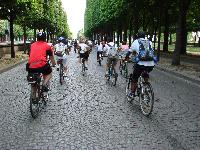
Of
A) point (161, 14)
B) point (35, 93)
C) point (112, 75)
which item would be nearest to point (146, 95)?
point (35, 93)

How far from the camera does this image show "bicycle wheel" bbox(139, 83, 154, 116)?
970 centimetres

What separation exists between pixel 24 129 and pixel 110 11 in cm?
5973

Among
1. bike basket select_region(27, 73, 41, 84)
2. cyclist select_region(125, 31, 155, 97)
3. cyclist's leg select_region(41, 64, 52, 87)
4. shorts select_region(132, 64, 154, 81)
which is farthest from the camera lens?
shorts select_region(132, 64, 154, 81)

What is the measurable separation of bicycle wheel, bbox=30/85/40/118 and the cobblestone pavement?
0.53ft

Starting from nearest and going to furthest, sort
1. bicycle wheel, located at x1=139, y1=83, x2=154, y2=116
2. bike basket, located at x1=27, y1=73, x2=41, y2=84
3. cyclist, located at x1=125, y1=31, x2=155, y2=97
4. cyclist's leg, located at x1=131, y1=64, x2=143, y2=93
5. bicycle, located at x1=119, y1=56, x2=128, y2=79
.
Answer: bike basket, located at x1=27, y1=73, x2=41, y2=84 → bicycle wheel, located at x1=139, y1=83, x2=154, y2=116 → cyclist, located at x1=125, y1=31, x2=155, y2=97 → cyclist's leg, located at x1=131, y1=64, x2=143, y2=93 → bicycle, located at x1=119, y1=56, x2=128, y2=79

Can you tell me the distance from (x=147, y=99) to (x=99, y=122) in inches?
59.1

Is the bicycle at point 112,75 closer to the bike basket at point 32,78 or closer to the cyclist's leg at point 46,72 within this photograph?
the cyclist's leg at point 46,72

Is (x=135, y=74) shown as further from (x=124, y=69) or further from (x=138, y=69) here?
(x=124, y=69)

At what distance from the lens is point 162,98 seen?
42.4 ft

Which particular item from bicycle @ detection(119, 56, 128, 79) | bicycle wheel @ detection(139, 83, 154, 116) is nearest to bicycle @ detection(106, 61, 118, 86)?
bicycle @ detection(119, 56, 128, 79)

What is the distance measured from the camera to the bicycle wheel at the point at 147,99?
970 cm

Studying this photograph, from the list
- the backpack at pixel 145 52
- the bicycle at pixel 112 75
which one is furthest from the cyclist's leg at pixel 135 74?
the bicycle at pixel 112 75

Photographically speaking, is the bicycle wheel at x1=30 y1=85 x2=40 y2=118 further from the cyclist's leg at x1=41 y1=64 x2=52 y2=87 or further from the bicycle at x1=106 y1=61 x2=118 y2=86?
the bicycle at x1=106 y1=61 x2=118 y2=86

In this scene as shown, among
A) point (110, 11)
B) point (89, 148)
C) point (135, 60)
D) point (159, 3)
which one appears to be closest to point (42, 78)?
point (135, 60)
